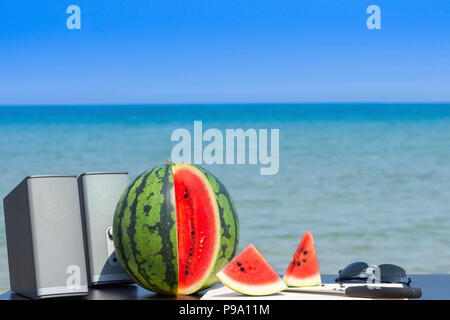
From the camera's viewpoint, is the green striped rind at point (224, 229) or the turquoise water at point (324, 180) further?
the turquoise water at point (324, 180)

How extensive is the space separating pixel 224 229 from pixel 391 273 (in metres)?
0.55

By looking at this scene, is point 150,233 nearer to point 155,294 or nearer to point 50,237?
point 155,294

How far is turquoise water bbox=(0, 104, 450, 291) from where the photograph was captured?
256 inches

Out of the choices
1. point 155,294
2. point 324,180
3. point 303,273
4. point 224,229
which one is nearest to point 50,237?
point 155,294

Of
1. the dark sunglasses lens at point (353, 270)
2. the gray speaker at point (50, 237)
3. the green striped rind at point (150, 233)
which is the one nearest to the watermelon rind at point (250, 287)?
the green striped rind at point (150, 233)

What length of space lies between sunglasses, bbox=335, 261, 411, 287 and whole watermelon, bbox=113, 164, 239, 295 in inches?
16.0

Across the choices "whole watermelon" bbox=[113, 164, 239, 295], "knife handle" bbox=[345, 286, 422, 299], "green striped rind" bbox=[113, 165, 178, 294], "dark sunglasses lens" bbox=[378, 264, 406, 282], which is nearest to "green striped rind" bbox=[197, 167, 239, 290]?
"whole watermelon" bbox=[113, 164, 239, 295]

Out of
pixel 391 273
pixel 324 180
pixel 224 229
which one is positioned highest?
pixel 224 229

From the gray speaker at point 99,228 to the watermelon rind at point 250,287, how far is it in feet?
1.39

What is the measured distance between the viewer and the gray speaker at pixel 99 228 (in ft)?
7.30

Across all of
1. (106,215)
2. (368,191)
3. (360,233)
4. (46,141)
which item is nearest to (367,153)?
(368,191)

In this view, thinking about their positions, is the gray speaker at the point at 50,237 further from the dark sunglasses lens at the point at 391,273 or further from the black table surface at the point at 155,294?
the dark sunglasses lens at the point at 391,273

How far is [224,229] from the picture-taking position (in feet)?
6.58

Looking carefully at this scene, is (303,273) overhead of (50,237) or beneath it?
beneath
